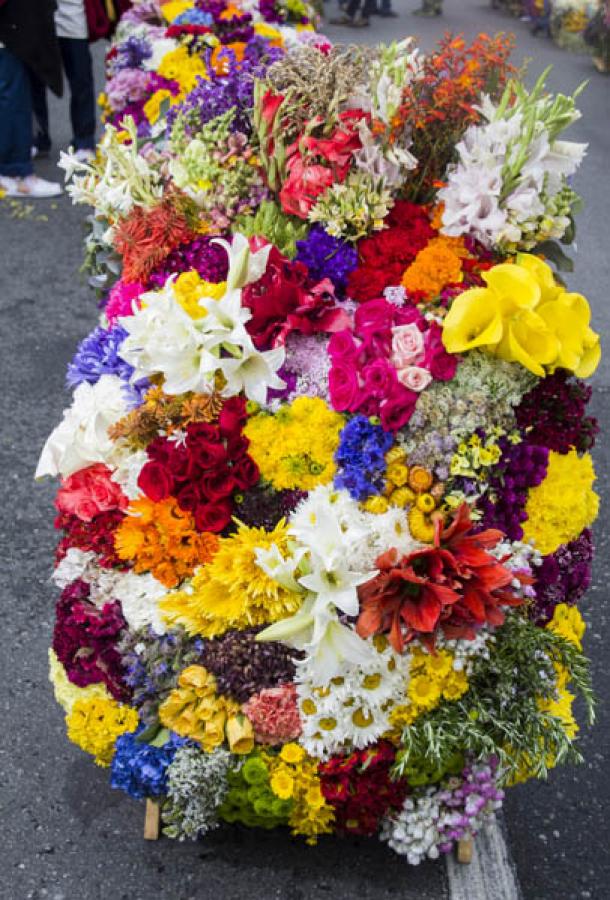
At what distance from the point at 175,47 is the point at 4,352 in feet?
5.44

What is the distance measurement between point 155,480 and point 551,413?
889mm

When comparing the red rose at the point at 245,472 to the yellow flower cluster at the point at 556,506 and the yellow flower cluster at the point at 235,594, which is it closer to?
the yellow flower cluster at the point at 235,594

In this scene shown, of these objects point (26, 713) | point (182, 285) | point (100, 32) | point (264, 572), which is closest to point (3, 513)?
point (26, 713)

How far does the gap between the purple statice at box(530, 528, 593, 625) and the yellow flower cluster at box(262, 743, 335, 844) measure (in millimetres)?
600

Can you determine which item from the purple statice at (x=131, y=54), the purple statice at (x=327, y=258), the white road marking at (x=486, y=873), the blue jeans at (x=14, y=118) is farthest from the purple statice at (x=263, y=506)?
the blue jeans at (x=14, y=118)

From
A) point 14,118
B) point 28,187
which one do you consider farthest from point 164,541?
point 28,187

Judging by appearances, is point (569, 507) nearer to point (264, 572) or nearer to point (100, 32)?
point (264, 572)

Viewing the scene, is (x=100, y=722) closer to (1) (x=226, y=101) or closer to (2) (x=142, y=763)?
(2) (x=142, y=763)

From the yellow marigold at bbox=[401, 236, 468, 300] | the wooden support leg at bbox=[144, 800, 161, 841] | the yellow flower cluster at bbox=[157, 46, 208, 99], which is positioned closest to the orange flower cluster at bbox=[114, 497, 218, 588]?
the wooden support leg at bbox=[144, 800, 161, 841]

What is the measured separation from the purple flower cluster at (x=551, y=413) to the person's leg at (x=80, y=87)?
4986 mm

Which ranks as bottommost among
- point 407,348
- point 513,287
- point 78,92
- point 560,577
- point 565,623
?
point 78,92

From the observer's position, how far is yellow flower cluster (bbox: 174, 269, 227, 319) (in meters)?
Answer: 2.34

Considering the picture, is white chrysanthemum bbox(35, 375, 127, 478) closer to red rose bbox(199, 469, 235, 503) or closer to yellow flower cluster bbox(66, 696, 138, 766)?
red rose bbox(199, 469, 235, 503)

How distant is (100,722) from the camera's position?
2.28m
